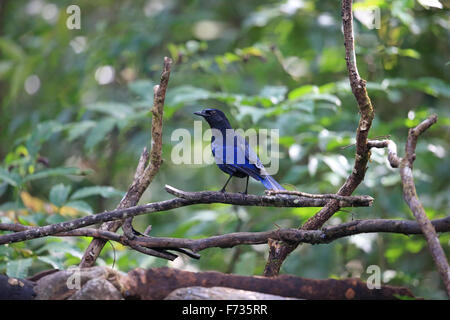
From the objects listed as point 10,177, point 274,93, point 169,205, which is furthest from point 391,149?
point 10,177

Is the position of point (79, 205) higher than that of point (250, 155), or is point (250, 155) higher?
point (250, 155)

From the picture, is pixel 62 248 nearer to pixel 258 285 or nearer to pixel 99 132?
pixel 258 285

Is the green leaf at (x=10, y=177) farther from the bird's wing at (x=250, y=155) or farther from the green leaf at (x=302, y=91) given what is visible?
the green leaf at (x=302, y=91)

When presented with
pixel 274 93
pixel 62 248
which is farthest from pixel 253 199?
pixel 274 93

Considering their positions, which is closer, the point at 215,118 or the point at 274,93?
the point at 274,93

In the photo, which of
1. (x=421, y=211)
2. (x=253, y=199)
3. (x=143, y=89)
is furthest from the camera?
(x=143, y=89)

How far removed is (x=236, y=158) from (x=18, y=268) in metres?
1.63

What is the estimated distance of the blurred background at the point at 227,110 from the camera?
174 inches

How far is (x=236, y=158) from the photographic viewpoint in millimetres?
3955

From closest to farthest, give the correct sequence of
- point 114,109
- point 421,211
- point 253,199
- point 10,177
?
point 421,211 < point 253,199 < point 10,177 < point 114,109

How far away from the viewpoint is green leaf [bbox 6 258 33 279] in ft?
9.98

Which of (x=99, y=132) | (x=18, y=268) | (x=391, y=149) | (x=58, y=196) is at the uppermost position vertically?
(x=99, y=132)

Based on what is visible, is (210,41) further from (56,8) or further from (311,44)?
(56,8)
